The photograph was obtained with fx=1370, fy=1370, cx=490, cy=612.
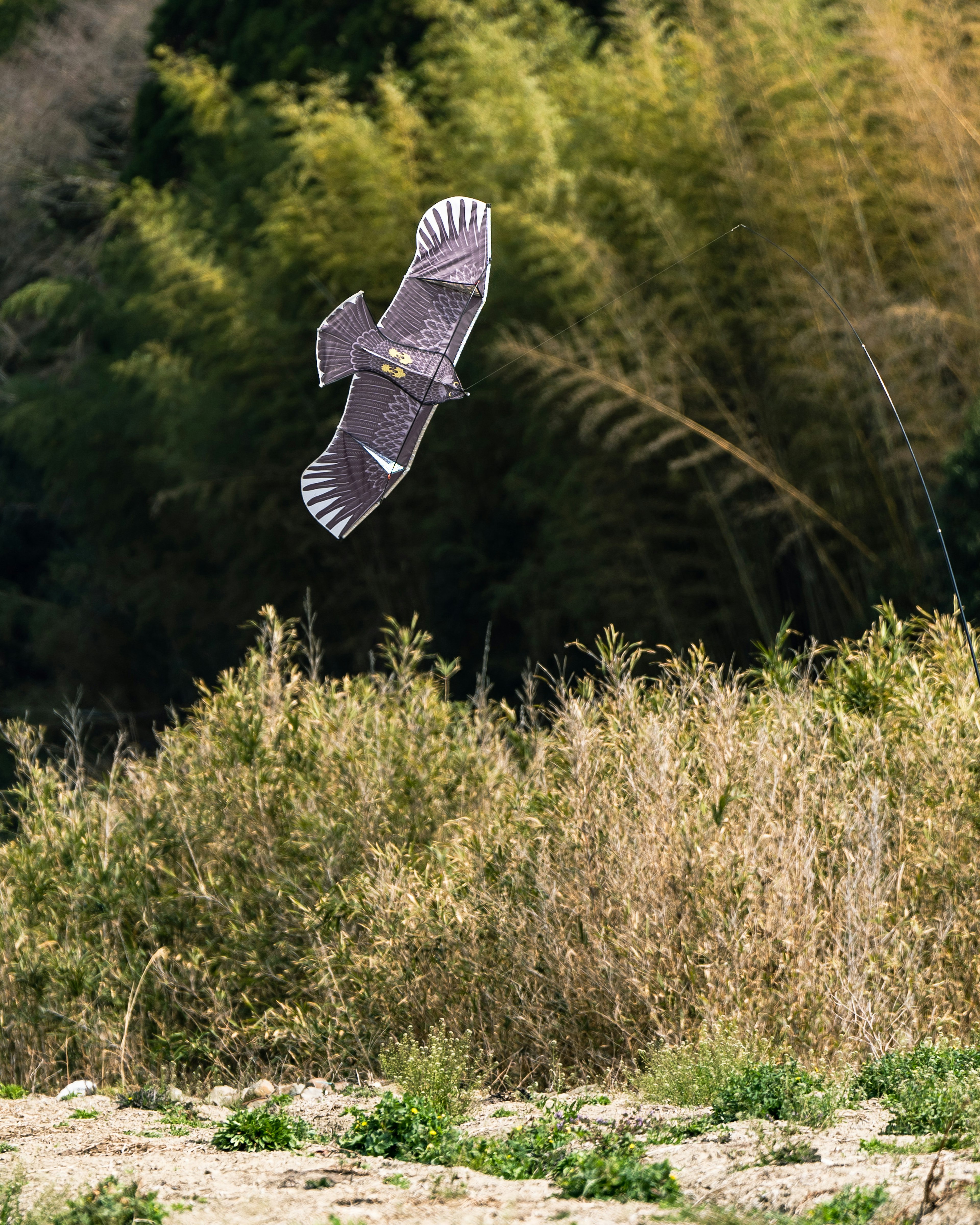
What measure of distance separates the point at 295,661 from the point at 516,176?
567 centimetres

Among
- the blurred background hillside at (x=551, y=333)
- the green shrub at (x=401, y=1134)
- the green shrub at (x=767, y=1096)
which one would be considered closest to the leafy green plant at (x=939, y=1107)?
the green shrub at (x=767, y=1096)

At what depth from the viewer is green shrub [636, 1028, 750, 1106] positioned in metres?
4.05

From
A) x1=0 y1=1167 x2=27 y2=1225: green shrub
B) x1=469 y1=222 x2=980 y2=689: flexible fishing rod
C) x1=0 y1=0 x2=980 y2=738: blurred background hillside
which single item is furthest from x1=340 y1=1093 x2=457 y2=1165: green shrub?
x1=0 y1=0 x2=980 y2=738: blurred background hillside

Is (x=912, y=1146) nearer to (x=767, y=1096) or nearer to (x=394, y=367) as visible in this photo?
(x=767, y=1096)

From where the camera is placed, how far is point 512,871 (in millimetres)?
5172

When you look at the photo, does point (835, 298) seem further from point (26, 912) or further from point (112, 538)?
point (112, 538)

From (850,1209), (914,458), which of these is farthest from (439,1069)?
(914,458)

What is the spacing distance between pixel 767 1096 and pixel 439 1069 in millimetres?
1084

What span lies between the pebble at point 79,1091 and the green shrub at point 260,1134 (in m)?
1.47

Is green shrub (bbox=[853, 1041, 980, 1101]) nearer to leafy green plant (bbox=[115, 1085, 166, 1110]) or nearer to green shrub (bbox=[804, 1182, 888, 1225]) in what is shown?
green shrub (bbox=[804, 1182, 888, 1225])

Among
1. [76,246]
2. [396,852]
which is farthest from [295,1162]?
[76,246]

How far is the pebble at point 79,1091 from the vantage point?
16.9 ft

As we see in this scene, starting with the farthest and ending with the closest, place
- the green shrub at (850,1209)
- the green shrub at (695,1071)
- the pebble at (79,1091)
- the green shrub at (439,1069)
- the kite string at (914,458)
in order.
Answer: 1. the pebble at (79,1091)
2. the green shrub at (439,1069)
3. the green shrub at (695,1071)
4. the kite string at (914,458)
5. the green shrub at (850,1209)

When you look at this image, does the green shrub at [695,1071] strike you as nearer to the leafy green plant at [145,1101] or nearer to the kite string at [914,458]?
the kite string at [914,458]
